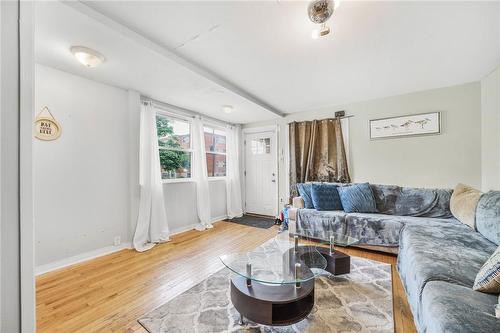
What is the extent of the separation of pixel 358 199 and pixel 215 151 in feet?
9.72

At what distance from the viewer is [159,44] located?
6.68ft

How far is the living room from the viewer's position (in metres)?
1.34

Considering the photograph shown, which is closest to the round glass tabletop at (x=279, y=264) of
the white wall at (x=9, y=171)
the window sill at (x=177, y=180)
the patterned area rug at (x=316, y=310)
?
the patterned area rug at (x=316, y=310)

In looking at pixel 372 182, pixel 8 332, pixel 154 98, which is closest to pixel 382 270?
→ pixel 372 182

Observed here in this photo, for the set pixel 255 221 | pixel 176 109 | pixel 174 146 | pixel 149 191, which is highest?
pixel 176 109

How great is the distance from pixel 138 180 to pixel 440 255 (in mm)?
3495

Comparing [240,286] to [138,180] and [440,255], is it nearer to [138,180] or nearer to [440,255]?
[440,255]

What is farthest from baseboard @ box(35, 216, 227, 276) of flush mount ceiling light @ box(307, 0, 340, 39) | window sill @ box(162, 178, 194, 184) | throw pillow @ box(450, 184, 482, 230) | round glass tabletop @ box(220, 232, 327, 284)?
throw pillow @ box(450, 184, 482, 230)

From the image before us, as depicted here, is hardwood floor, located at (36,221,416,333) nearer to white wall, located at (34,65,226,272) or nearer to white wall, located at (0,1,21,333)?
white wall, located at (34,65,226,272)

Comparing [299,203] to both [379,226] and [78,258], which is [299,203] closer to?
[379,226]

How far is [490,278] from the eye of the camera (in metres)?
1.14

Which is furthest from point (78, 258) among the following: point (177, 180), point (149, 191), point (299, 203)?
point (299, 203)

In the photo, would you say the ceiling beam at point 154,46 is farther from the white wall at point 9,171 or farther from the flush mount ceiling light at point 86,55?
the white wall at point 9,171

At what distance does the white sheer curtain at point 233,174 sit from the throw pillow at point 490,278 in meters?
3.97
